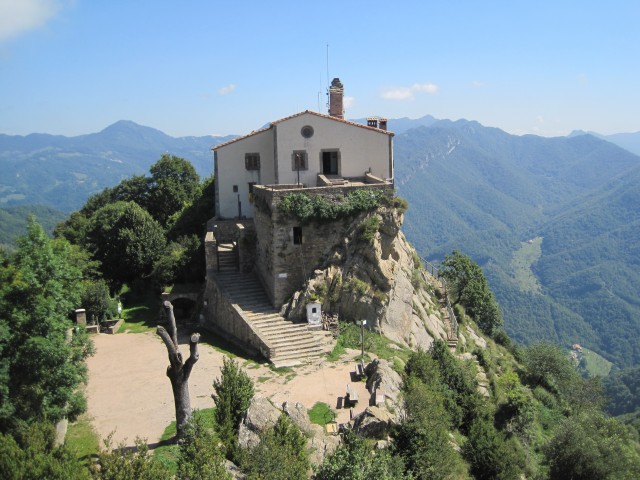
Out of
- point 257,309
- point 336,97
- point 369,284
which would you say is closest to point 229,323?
point 257,309

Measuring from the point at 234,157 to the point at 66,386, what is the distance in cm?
1939

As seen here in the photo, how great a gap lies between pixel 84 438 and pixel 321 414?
7806mm

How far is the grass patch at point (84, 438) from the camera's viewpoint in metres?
15.8

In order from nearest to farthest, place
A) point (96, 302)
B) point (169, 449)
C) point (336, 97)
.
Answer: point (169, 449), point (96, 302), point (336, 97)

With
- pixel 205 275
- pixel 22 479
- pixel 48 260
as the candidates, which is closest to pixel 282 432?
pixel 22 479

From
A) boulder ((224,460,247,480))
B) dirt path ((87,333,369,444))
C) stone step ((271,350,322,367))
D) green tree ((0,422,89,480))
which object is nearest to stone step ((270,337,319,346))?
stone step ((271,350,322,367))

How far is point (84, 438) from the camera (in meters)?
17.3

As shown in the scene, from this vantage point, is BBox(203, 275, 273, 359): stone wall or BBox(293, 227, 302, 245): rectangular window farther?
BBox(293, 227, 302, 245): rectangular window

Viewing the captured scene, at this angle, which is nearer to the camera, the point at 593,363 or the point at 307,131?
the point at 307,131

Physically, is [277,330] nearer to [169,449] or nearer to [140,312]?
[169,449]

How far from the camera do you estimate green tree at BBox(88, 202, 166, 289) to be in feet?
118

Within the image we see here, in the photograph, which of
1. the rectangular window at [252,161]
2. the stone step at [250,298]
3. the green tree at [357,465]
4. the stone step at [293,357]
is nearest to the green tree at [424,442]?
the green tree at [357,465]

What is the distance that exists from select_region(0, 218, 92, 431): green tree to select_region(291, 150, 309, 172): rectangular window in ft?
54.2

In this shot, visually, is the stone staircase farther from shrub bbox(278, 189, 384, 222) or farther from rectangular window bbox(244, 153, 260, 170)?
rectangular window bbox(244, 153, 260, 170)
